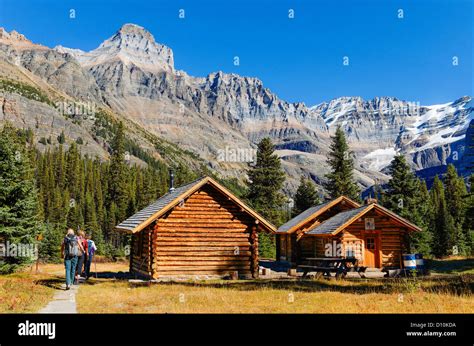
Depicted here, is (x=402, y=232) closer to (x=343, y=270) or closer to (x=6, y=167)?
(x=343, y=270)

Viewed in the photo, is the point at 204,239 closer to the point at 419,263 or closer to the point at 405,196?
the point at 419,263

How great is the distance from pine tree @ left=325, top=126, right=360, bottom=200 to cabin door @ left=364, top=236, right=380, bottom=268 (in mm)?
25344

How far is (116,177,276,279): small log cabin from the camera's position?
24.6 m

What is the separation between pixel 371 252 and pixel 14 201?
25.3 m

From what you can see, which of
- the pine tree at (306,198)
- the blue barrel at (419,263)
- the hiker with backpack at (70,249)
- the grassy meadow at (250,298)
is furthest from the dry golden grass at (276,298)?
the pine tree at (306,198)

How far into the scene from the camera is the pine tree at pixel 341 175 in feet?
190

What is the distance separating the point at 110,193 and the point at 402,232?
10314 centimetres

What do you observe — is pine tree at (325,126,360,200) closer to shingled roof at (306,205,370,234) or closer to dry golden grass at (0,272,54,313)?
shingled roof at (306,205,370,234)

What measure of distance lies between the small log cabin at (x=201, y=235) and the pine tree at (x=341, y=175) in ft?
111

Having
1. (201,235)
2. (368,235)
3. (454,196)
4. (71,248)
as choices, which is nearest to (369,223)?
(368,235)

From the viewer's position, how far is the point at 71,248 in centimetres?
1756

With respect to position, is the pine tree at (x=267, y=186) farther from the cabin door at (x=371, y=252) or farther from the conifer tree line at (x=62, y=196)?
the cabin door at (x=371, y=252)
